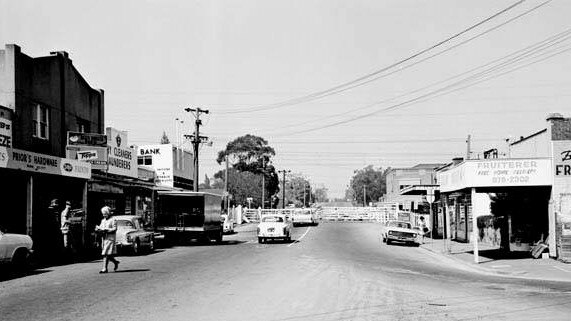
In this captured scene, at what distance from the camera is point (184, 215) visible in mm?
32875

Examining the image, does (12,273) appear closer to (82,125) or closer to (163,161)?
(82,125)

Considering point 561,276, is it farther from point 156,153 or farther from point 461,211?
point 156,153

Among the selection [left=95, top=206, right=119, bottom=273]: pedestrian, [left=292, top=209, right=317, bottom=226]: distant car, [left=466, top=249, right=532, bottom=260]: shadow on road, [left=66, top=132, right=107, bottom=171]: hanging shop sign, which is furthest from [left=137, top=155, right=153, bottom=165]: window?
[left=95, top=206, right=119, bottom=273]: pedestrian

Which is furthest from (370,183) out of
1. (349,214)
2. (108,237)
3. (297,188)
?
(108,237)

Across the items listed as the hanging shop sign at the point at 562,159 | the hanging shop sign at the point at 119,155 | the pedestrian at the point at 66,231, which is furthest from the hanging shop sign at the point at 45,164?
the hanging shop sign at the point at 562,159

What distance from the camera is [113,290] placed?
1330 cm

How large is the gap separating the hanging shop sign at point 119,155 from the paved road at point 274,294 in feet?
57.0

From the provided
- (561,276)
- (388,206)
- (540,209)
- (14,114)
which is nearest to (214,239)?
(14,114)

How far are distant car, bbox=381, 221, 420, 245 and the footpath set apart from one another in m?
7.53

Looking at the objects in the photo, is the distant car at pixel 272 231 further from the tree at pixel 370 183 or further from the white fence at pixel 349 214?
the tree at pixel 370 183

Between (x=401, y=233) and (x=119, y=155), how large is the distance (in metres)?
17.6

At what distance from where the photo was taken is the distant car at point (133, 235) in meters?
24.2

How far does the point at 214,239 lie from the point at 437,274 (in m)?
19.5

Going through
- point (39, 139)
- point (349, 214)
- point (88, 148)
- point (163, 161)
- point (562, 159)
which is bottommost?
point (349, 214)
